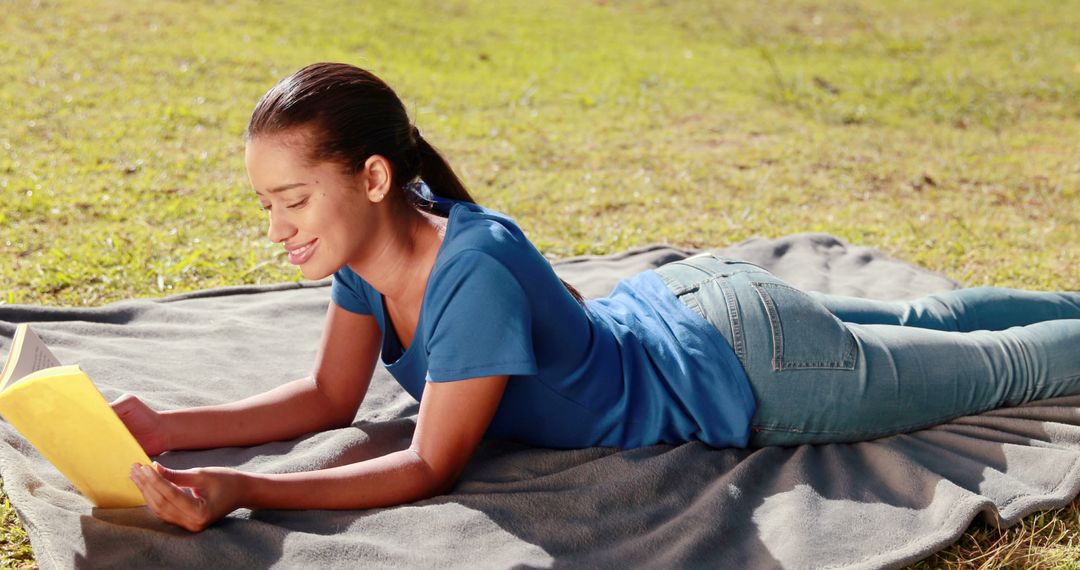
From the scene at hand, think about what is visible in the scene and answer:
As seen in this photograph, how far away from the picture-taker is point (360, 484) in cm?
264

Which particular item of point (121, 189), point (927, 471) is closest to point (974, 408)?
point (927, 471)

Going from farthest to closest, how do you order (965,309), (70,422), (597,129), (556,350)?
(597,129) → (965,309) → (556,350) → (70,422)

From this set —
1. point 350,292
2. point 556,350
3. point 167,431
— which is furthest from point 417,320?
point 167,431

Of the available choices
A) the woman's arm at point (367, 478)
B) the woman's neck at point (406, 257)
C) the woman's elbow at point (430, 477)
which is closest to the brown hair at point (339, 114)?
the woman's neck at point (406, 257)

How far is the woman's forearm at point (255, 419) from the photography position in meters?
3.04

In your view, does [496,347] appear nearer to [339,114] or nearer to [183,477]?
[339,114]

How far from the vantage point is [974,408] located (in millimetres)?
3232

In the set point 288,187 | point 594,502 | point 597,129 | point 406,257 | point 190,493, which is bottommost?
point 594,502

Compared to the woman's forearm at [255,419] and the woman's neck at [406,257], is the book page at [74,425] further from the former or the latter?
the woman's neck at [406,257]

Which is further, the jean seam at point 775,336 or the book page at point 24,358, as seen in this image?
the jean seam at point 775,336

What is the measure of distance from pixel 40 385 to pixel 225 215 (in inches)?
134

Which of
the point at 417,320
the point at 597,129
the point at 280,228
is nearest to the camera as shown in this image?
the point at 280,228

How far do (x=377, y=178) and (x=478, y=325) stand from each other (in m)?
0.48

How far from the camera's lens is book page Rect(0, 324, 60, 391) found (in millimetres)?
2430
